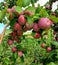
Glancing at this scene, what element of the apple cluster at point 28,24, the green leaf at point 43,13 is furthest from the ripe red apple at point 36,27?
the green leaf at point 43,13

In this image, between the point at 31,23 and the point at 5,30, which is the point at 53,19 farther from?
the point at 5,30

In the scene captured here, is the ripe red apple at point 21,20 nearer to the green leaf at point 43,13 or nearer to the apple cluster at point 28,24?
the apple cluster at point 28,24

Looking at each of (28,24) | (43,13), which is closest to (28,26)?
(28,24)

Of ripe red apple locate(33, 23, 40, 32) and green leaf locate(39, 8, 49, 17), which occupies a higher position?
green leaf locate(39, 8, 49, 17)

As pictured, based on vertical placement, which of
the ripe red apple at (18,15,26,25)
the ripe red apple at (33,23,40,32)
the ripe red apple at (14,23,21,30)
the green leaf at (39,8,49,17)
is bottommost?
the ripe red apple at (33,23,40,32)

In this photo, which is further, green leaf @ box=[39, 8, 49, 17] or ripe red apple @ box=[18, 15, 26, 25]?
green leaf @ box=[39, 8, 49, 17]

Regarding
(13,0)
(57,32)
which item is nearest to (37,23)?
(57,32)

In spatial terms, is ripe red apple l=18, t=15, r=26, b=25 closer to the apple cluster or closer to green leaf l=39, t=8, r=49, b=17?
the apple cluster

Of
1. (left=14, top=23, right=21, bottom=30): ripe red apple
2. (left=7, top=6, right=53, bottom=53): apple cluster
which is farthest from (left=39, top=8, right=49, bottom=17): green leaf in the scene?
(left=14, top=23, right=21, bottom=30): ripe red apple

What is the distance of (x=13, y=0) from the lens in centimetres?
588

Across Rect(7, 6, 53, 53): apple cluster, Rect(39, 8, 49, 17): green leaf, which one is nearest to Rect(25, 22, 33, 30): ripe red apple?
Rect(7, 6, 53, 53): apple cluster

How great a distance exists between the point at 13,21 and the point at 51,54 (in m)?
1.43

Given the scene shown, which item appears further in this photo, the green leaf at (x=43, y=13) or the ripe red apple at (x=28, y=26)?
the green leaf at (x=43, y=13)

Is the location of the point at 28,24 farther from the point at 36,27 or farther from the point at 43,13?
the point at 43,13
